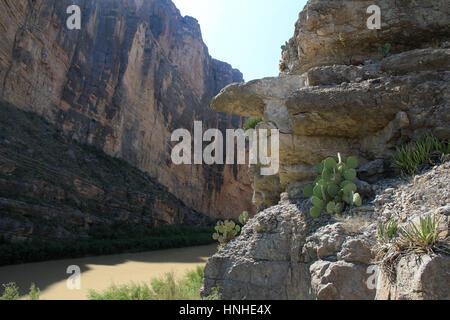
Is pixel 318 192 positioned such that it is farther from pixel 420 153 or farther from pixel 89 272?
pixel 89 272

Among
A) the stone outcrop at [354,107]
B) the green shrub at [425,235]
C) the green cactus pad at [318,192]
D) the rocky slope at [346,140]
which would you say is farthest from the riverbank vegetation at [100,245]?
the green shrub at [425,235]

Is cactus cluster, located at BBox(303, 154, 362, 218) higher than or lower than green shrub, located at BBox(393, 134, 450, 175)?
lower

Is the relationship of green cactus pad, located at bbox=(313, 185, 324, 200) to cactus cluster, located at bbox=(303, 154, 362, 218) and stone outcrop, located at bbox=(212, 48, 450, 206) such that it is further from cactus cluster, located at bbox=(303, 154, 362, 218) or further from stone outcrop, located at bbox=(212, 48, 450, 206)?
stone outcrop, located at bbox=(212, 48, 450, 206)

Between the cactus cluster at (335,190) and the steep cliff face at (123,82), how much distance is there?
23.2 metres

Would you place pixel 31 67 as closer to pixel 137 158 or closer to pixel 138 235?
pixel 137 158

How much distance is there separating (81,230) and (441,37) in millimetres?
17848

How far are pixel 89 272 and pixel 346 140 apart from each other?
9366 mm

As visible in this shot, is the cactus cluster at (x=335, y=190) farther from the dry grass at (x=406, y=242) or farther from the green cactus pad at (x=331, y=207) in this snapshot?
the dry grass at (x=406, y=242)

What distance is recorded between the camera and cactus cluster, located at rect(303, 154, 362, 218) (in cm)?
471

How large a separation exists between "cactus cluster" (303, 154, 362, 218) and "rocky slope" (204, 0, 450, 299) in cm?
18

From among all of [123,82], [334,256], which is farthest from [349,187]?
[123,82]

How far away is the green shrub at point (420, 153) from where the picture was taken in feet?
15.8

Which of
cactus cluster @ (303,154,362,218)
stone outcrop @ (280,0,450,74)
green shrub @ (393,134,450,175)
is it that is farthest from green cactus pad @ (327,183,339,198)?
stone outcrop @ (280,0,450,74)
